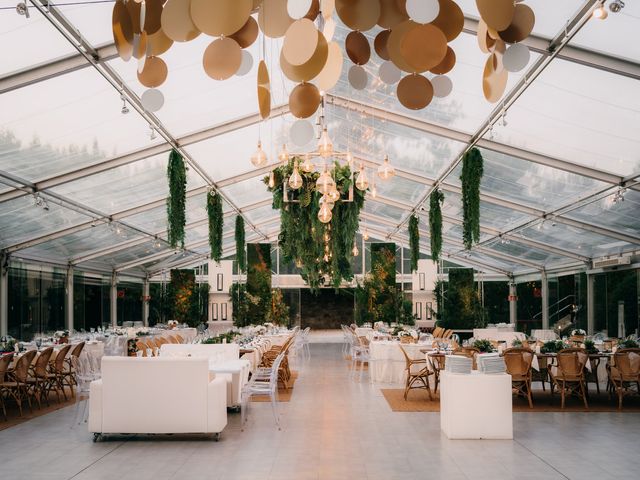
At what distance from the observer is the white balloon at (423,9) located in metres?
1.47

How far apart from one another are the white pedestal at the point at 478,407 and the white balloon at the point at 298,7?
691 cm

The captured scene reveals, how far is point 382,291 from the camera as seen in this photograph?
76.3 ft

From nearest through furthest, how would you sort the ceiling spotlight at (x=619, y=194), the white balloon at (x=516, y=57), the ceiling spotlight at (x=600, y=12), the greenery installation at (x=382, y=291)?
the white balloon at (x=516, y=57) → the ceiling spotlight at (x=600, y=12) → the ceiling spotlight at (x=619, y=194) → the greenery installation at (x=382, y=291)

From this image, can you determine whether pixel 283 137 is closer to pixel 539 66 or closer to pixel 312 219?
pixel 312 219

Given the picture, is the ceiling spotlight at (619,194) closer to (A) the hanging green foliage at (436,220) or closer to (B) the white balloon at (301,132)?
(A) the hanging green foliage at (436,220)

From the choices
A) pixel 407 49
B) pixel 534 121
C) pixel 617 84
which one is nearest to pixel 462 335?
pixel 534 121

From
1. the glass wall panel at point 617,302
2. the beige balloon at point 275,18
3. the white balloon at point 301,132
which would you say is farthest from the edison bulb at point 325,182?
the glass wall panel at point 617,302

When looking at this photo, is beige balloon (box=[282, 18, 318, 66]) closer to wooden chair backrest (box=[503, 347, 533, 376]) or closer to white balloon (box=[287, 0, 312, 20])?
white balloon (box=[287, 0, 312, 20])

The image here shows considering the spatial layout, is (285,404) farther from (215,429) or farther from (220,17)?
A: (220,17)

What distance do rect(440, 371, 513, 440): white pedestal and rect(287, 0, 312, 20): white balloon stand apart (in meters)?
6.91

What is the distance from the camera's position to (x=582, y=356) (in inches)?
410

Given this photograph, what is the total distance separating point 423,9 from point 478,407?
696cm

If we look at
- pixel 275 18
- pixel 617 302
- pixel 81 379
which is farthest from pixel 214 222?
pixel 275 18

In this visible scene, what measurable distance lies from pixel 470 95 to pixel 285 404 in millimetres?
5927
